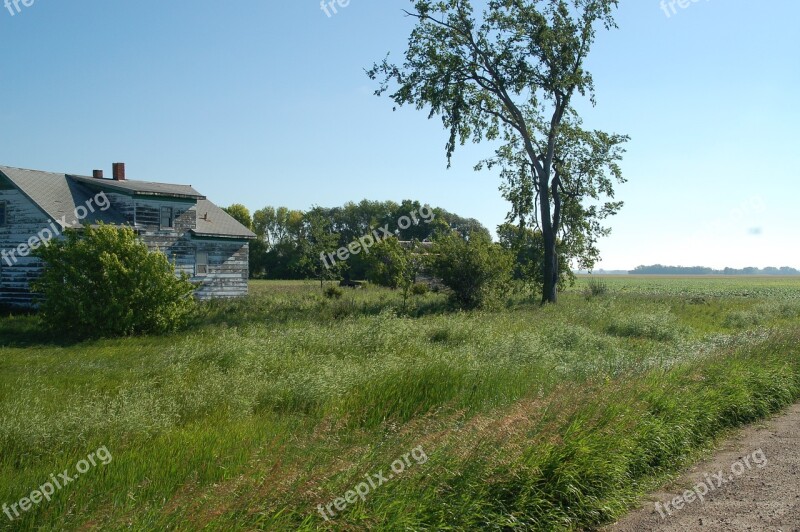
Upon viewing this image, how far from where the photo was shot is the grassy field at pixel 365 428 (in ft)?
16.9

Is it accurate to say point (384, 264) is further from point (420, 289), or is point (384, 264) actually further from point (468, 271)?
point (468, 271)

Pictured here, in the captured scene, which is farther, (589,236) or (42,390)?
(589,236)

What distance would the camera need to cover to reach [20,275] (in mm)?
28203

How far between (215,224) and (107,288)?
16470mm

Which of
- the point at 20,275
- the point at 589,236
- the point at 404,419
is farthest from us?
the point at 589,236

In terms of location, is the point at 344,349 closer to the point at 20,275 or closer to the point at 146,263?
the point at 146,263

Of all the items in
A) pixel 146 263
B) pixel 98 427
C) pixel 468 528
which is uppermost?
pixel 146 263

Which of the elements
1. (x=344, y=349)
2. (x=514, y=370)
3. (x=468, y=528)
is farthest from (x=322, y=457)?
(x=344, y=349)

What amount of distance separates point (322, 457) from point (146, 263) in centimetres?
1624

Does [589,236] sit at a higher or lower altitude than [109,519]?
higher

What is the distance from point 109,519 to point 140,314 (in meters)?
16.7

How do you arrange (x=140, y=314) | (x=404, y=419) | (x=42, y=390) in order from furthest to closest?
(x=140, y=314) < (x=42, y=390) < (x=404, y=419)

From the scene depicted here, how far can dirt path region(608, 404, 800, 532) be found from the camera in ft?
20.8

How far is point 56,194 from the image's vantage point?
99.5 ft
